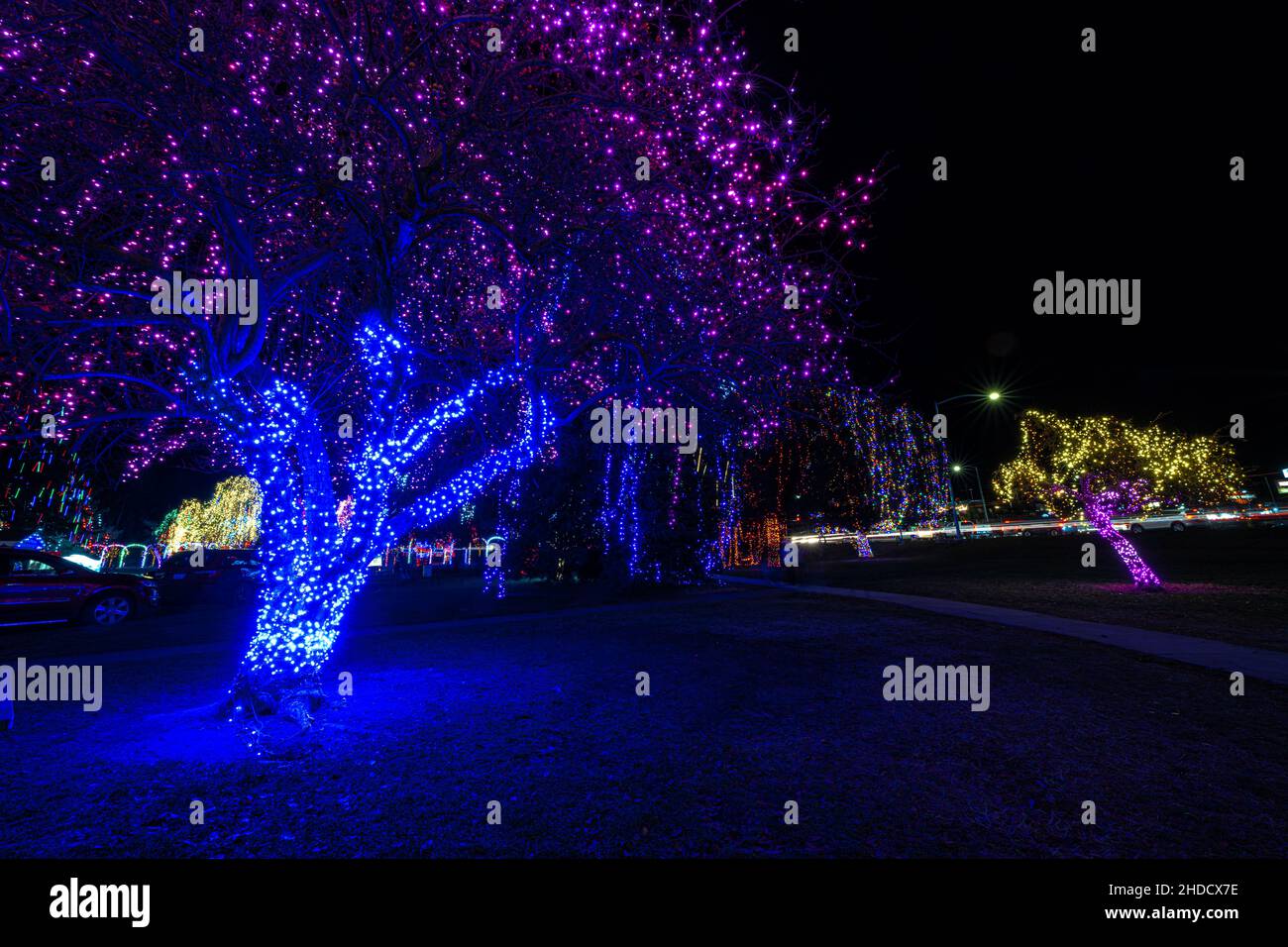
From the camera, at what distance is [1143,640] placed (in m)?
7.96

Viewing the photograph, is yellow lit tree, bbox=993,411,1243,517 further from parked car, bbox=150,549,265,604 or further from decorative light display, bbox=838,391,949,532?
parked car, bbox=150,549,265,604

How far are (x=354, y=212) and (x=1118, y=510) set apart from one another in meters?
16.2

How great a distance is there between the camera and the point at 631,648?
8938mm

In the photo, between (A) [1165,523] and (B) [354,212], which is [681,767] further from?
(A) [1165,523]

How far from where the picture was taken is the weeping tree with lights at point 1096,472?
43.6ft

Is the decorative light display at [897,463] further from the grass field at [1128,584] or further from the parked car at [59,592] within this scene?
the parked car at [59,592]

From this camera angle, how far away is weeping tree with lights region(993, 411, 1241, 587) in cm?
1328

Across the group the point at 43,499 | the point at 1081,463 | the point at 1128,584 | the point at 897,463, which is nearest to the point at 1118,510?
the point at 1081,463

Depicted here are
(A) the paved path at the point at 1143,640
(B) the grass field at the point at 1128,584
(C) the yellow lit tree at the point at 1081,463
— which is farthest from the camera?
(C) the yellow lit tree at the point at 1081,463

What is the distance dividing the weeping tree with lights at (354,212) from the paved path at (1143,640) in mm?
5631

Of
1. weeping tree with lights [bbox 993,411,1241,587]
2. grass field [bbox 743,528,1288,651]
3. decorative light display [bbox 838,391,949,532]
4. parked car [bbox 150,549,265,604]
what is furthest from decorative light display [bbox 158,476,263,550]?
weeping tree with lights [bbox 993,411,1241,587]

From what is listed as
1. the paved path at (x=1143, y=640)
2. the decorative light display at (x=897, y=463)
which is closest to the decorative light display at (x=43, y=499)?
the paved path at (x=1143, y=640)

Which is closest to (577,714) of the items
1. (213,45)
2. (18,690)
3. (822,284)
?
(822,284)

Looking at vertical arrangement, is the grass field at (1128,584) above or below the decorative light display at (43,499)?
below
